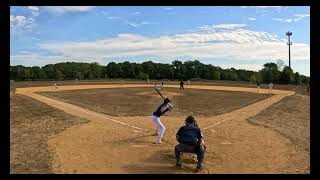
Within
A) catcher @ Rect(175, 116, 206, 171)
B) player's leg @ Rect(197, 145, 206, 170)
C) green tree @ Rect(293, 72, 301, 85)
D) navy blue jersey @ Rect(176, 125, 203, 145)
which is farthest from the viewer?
green tree @ Rect(293, 72, 301, 85)

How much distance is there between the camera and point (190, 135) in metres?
10.2

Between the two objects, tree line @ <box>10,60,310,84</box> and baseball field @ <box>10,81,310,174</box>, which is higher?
tree line @ <box>10,60,310,84</box>

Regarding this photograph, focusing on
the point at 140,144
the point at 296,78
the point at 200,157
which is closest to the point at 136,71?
the point at 296,78

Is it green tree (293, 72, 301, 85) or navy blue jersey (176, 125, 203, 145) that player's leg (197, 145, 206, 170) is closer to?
navy blue jersey (176, 125, 203, 145)

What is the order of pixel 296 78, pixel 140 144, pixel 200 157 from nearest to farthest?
pixel 200 157
pixel 140 144
pixel 296 78

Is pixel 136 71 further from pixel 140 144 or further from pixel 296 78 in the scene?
pixel 140 144

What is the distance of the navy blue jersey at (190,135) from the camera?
10.2 metres

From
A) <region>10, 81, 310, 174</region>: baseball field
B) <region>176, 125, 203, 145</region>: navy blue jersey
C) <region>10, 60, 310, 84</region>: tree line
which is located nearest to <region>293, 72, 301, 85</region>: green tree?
<region>10, 60, 310, 84</region>: tree line

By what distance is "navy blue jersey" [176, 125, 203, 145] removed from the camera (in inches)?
401

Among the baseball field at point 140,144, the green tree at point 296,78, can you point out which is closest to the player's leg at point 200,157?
the baseball field at point 140,144

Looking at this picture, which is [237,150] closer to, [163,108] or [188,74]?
[163,108]

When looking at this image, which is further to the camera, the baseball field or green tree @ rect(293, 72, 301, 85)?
green tree @ rect(293, 72, 301, 85)
